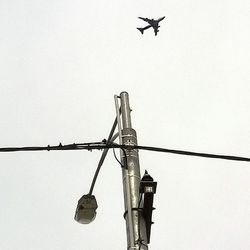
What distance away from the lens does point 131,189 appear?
6109 mm

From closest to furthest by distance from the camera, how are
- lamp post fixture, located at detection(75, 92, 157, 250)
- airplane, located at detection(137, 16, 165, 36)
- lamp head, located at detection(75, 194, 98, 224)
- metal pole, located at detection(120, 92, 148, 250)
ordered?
metal pole, located at detection(120, 92, 148, 250) < lamp post fixture, located at detection(75, 92, 157, 250) < lamp head, located at detection(75, 194, 98, 224) < airplane, located at detection(137, 16, 165, 36)

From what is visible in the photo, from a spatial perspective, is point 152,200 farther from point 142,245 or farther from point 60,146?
point 60,146

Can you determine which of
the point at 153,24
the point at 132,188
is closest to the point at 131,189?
the point at 132,188

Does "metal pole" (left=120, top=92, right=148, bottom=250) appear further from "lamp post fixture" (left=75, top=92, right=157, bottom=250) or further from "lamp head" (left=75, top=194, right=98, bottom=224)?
"lamp head" (left=75, top=194, right=98, bottom=224)

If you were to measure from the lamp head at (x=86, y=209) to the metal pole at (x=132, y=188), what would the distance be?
0.75m

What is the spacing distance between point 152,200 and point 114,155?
3.67ft

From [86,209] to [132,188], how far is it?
37.4 inches

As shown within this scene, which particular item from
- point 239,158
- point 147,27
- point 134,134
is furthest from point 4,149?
point 147,27

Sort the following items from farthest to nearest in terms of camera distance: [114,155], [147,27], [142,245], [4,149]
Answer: [147,27] < [114,155] < [4,149] < [142,245]

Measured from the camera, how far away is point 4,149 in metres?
6.09

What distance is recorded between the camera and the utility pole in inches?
221

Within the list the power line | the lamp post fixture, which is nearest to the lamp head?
the lamp post fixture

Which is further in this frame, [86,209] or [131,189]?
[86,209]

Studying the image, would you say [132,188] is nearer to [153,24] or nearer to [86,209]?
[86,209]
